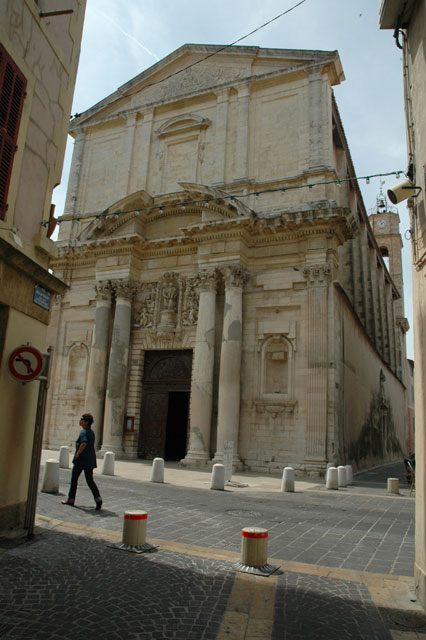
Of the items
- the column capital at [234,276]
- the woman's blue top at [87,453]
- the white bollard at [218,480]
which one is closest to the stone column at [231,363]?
the column capital at [234,276]

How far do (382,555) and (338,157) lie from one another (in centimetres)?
2196

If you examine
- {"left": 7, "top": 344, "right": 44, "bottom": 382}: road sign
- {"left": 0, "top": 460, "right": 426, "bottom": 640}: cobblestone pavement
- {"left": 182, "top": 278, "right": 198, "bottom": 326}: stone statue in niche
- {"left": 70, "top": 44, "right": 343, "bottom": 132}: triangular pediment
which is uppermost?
{"left": 70, "top": 44, "right": 343, "bottom": 132}: triangular pediment

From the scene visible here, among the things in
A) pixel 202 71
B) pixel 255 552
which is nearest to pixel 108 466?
pixel 255 552

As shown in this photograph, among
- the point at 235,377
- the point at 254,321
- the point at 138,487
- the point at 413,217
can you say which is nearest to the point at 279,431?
the point at 235,377

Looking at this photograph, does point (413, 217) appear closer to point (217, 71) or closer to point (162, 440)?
point (162, 440)

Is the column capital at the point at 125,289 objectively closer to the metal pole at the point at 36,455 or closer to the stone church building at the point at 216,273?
the stone church building at the point at 216,273

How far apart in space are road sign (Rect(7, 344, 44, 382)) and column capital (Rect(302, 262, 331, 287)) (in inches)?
521

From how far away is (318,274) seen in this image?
1794cm

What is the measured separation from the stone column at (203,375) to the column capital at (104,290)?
4.57 meters

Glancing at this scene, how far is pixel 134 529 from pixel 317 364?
40.0ft

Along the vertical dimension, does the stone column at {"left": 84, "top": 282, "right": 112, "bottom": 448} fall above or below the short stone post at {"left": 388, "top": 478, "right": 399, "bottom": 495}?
above

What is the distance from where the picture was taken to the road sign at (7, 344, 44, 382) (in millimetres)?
6199

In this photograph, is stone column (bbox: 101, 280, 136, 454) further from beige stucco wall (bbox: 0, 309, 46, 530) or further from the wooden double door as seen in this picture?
beige stucco wall (bbox: 0, 309, 46, 530)

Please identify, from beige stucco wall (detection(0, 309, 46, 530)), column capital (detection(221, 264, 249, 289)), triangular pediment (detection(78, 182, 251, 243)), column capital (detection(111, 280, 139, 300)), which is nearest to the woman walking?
beige stucco wall (detection(0, 309, 46, 530))
